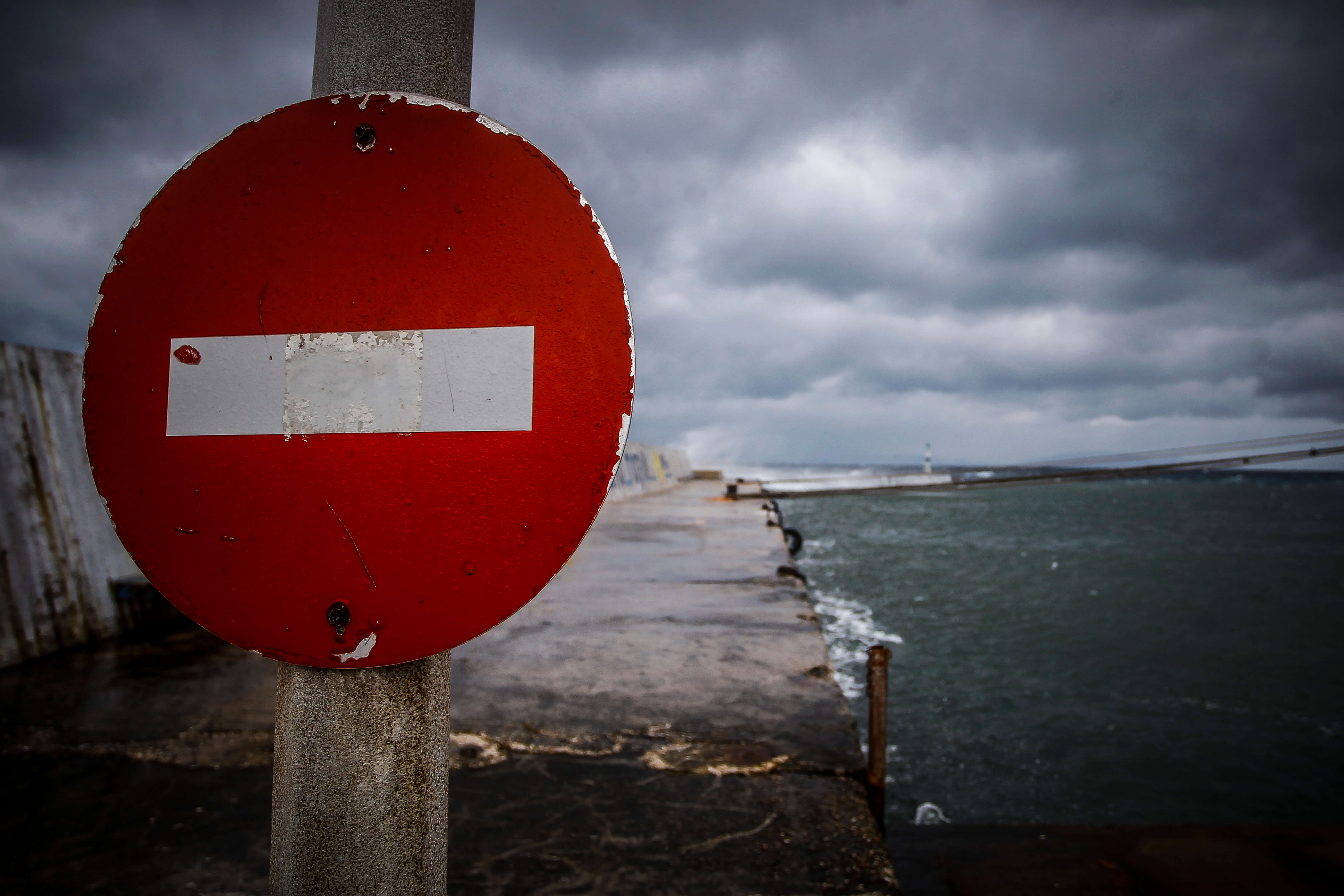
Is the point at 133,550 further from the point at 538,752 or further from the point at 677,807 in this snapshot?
the point at 538,752

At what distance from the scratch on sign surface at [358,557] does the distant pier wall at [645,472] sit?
36.2 feet

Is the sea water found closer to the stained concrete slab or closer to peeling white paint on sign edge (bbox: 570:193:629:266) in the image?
the stained concrete slab

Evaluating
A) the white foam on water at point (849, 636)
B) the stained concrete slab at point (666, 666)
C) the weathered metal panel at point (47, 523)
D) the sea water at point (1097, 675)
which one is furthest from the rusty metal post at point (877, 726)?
the weathered metal panel at point (47, 523)

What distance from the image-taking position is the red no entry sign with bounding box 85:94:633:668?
86 centimetres

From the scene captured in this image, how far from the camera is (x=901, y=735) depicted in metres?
7.34

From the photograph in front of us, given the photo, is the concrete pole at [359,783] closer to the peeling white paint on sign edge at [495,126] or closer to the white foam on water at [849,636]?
the peeling white paint on sign edge at [495,126]

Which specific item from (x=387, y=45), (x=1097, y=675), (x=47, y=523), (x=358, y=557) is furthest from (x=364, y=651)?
(x=1097, y=675)

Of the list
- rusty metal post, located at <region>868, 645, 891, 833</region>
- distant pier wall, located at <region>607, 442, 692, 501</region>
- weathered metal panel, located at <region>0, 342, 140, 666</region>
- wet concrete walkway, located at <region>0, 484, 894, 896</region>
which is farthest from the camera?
distant pier wall, located at <region>607, 442, 692, 501</region>

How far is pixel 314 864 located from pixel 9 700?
338 cm

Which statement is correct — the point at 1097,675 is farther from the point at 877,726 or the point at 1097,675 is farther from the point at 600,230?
the point at 600,230

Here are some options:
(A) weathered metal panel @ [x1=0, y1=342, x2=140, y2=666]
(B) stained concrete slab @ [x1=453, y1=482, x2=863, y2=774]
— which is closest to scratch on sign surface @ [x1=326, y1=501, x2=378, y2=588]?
(B) stained concrete slab @ [x1=453, y1=482, x2=863, y2=774]

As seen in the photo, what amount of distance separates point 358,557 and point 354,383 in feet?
0.74

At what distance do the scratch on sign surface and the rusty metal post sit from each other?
244cm

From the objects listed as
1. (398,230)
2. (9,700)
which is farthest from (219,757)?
(398,230)
